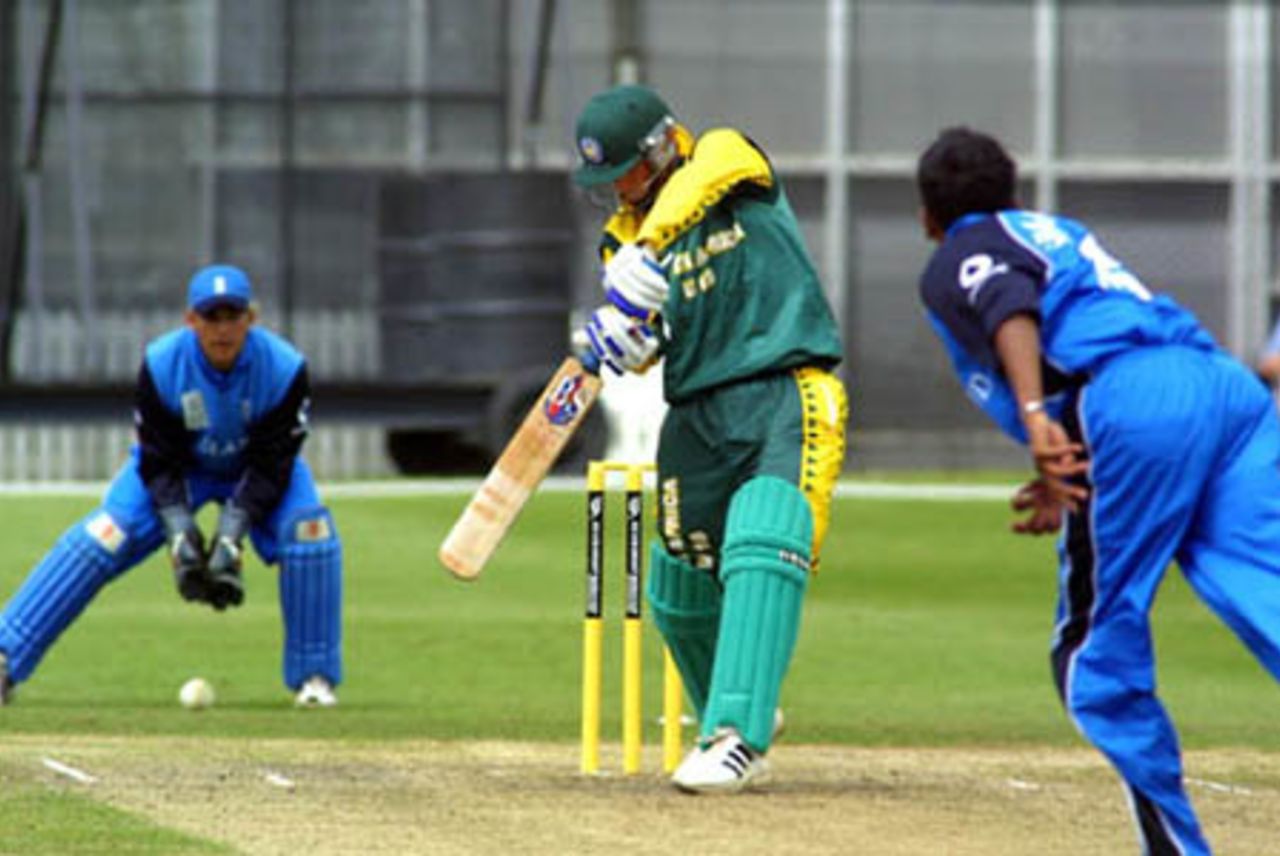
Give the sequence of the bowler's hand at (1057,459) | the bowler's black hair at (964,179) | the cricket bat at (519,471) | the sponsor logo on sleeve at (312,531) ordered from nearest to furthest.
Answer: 1. the bowler's hand at (1057,459)
2. the bowler's black hair at (964,179)
3. the cricket bat at (519,471)
4. the sponsor logo on sleeve at (312,531)

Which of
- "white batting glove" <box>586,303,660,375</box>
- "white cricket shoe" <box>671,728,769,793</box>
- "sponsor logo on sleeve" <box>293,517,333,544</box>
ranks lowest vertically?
"sponsor logo on sleeve" <box>293,517,333,544</box>

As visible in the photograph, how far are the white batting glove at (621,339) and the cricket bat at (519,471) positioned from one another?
0.69 feet

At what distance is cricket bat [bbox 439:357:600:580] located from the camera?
31.8 ft

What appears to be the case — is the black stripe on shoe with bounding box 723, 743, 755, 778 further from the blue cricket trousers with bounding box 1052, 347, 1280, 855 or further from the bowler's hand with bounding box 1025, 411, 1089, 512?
the bowler's hand with bounding box 1025, 411, 1089, 512

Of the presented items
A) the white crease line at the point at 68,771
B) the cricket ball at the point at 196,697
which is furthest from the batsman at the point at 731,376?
the cricket ball at the point at 196,697

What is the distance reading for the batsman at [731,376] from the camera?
9.21 meters

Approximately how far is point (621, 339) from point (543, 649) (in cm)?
677

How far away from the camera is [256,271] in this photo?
2898 centimetres

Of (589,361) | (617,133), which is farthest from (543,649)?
(617,133)

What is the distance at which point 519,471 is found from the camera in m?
9.71

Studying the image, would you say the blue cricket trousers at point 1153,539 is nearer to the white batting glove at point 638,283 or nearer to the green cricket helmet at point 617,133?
the white batting glove at point 638,283

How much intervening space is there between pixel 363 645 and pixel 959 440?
17.1 meters

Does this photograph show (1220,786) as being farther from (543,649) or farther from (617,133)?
(543,649)

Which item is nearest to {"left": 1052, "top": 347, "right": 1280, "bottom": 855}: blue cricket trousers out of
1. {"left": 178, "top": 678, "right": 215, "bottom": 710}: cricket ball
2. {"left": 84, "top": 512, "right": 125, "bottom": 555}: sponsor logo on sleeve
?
{"left": 84, "top": 512, "right": 125, "bottom": 555}: sponsor logo on sleeve
